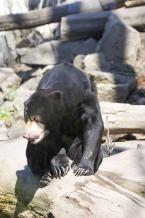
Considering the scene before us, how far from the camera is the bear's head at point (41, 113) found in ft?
11.3

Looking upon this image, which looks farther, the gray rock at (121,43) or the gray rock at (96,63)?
the gray rock at (121,43)

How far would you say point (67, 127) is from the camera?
12.3 feet

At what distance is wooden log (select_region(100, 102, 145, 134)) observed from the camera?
18.6ft

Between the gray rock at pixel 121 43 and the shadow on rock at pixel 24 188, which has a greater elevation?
the shadow on rock at pixel 24 188

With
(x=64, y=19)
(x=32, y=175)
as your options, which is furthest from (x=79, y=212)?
(x=64, y=19)

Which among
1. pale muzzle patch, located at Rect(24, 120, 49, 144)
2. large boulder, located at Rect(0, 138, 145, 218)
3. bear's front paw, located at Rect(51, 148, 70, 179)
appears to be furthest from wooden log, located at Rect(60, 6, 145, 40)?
pale muzzle patch, located at Rect(24, 120, 49, 144)

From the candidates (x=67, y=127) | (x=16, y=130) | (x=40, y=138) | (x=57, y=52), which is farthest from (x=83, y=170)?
(x=57, y=52)

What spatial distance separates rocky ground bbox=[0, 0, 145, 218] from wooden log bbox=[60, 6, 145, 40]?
18 cm

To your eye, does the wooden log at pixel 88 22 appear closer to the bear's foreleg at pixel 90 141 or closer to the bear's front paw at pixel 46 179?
the bear's foreleg at pixel 90 141

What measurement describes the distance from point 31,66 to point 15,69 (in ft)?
1.47

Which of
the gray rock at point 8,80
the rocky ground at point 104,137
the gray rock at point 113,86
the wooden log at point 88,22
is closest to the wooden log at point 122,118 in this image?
the rocky ground at point 104,137

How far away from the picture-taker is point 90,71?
27.9 ft

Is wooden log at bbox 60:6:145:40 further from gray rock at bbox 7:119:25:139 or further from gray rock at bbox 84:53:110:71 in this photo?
gray rock at bbox 7:119:25:139

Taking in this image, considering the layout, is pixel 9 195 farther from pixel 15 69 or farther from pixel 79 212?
pixel 15 69
